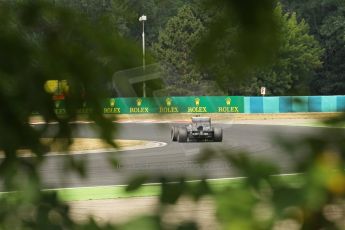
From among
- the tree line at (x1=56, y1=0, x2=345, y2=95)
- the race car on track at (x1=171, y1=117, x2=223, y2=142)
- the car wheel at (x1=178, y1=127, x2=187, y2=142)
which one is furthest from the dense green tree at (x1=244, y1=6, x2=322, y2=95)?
the car wheel at (x1=178, y1=127, x2=187, y2=142)

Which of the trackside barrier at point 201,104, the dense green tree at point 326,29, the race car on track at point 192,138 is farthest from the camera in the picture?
the race car on track at point 192,138

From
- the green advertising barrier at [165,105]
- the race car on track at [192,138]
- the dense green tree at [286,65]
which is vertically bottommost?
the race car on track at [192,138]

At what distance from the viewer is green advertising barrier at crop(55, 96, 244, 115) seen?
98 centimetres

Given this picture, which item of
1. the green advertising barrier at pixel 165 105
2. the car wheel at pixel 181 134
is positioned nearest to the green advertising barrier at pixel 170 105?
the green advertising barrier at pixel 165 105

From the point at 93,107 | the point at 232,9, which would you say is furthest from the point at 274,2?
the point at 93,107

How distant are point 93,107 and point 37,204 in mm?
244

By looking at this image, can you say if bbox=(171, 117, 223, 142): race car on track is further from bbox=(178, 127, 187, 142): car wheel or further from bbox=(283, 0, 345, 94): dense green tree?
bbox=(283, 0, 345, 94): dense green tree

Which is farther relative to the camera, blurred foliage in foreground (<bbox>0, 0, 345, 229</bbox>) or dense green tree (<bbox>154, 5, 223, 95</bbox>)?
dense green tree (<bbox>154, 5, 223, 95</bbox>)

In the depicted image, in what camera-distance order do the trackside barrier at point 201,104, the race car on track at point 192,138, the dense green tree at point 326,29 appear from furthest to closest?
the race car on track at point 192,138, the dense green tree at point 326,29, the trackside barrier at point 201,104

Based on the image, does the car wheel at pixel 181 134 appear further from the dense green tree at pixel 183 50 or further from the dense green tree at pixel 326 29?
the dense green tree at pixel 326 29

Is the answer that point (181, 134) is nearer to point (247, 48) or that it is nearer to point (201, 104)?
point (201, 104)

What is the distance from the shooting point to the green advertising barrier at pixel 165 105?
0.98 metres

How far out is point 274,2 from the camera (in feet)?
3.01

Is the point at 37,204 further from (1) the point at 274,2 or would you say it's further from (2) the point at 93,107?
(1) the point at 274,2
